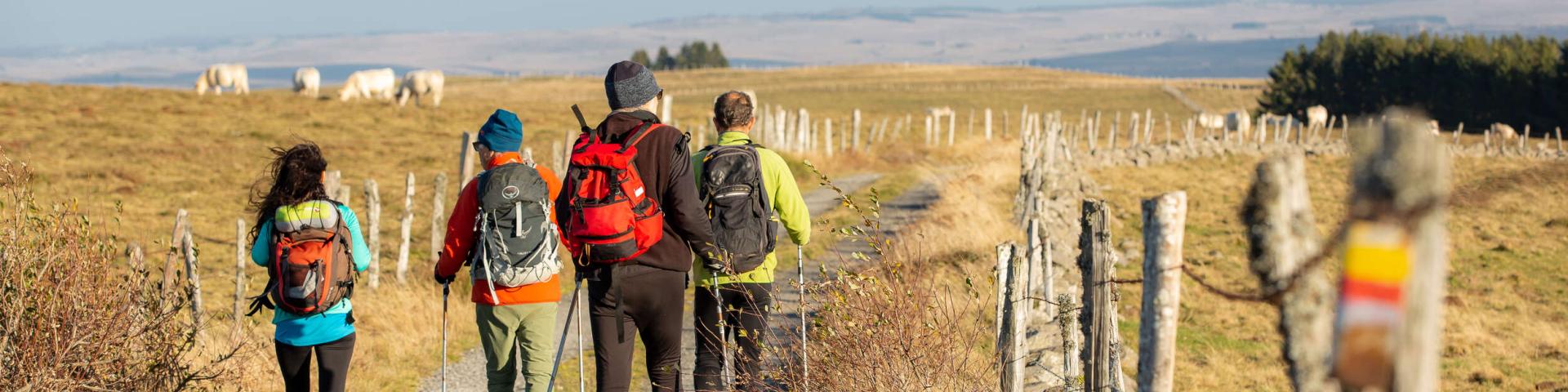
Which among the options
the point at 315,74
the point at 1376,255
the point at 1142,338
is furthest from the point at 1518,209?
the point at 315,74

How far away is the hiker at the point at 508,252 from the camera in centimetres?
461

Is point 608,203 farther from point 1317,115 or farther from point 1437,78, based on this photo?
point 1437,78

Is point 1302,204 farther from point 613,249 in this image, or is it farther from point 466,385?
point 466,385

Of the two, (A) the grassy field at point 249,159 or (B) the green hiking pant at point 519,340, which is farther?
(A) the grassy field at point 249,159

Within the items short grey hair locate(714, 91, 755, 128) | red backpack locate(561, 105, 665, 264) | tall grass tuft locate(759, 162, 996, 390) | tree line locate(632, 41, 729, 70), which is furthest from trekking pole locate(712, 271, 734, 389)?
tree line locate(632, 41, 729, 70)

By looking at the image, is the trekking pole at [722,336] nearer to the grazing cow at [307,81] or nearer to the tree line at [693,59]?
the grazing cow at [307,81]

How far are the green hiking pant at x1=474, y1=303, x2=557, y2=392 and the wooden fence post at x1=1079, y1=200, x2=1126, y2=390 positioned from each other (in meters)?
2.13

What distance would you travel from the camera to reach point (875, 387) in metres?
4.74

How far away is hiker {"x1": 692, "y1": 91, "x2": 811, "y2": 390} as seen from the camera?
496cm

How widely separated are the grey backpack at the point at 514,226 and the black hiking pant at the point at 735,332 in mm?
794

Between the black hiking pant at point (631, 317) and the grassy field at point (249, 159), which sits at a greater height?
the black hiking pant at point (631, 317)

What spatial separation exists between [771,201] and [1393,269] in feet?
12.3

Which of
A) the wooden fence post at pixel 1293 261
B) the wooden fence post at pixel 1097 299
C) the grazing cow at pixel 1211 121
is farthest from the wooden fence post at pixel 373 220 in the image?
the grazing cow at pixel 1211 121

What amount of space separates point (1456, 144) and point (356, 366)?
1422 inches
